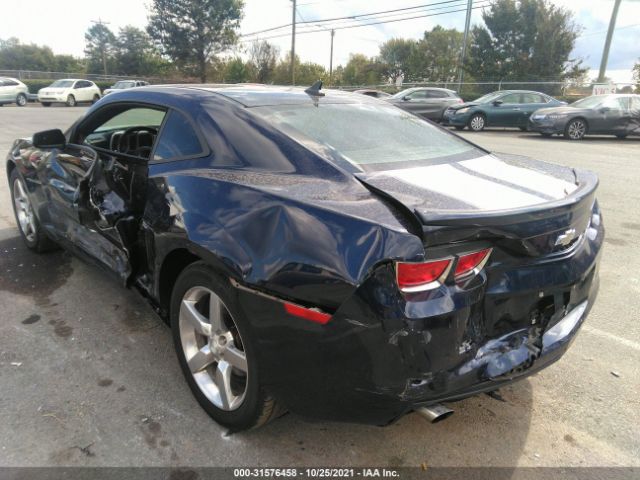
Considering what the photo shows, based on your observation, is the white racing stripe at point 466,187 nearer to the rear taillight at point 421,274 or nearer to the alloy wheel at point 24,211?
the rear taillight at point 421,274

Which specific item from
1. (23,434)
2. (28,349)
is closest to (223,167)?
(23,434)

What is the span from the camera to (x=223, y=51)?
167 ft

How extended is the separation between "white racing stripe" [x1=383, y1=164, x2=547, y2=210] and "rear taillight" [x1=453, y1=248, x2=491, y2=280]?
0.58 ft

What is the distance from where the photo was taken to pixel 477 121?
16953mm

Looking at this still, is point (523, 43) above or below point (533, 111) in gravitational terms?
above

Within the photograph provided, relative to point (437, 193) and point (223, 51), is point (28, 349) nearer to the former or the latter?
point (437, 193)

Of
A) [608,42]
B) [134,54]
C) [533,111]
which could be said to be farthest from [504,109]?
[134,54]

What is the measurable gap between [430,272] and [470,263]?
181 mm

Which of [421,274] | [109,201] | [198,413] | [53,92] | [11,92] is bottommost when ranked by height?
[198,413]

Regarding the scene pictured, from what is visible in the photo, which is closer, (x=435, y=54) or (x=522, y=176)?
(x=522, y=176)

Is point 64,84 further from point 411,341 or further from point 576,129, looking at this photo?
point 411,341

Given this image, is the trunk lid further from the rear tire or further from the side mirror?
the rear tire

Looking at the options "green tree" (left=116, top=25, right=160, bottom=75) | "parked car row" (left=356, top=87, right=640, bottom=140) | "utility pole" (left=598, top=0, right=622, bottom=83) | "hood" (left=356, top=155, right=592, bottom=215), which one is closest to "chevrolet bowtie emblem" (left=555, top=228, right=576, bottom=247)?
"hood" (left=356, top=155, right=592, bottom=215)

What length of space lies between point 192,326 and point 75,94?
3125 cm
